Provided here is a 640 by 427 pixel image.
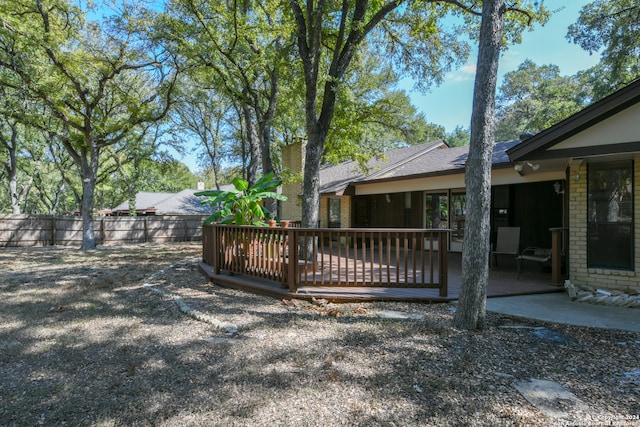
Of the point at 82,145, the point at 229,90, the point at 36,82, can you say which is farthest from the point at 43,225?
the point at 229,90

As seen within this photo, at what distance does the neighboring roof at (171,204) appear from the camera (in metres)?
27.3

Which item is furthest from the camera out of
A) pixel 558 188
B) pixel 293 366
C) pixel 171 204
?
pixel 171 204

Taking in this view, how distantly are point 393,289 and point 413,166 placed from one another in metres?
6.84

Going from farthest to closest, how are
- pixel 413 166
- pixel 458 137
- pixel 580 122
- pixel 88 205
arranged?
pixel 458 137 < pixel 88 205 < pixel 413 166 < pixel 580 122

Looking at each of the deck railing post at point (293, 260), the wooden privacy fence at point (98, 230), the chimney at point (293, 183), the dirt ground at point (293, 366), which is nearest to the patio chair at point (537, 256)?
the dirt ground at point (293, 366)

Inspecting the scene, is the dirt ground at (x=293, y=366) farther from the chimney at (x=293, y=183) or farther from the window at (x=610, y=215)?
the chimney at (x=293, y=183)

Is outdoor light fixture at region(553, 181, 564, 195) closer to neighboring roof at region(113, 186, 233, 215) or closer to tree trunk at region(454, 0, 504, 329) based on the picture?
tree trunk at region(454, 0, 504, 329)

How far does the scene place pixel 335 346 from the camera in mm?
3662

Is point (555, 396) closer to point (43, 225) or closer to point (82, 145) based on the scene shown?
point (82, 145)

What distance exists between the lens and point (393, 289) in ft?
19.7

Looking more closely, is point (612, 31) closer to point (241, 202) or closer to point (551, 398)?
point (241, 202)

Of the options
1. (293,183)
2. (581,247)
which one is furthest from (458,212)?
(293,183)

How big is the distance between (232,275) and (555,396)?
18.7 ft

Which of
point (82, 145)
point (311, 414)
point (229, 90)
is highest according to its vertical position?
point (229, 90)
